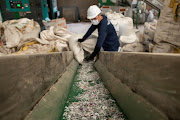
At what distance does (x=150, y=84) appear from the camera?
27.7 inches

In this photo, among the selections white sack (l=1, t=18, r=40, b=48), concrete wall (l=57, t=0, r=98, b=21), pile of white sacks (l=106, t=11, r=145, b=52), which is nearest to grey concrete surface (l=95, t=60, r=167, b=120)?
pile of white sacks (l=106, t=11, r=145, b=52)

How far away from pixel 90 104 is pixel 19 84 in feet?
2.36

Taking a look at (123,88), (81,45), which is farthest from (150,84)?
(81,45)

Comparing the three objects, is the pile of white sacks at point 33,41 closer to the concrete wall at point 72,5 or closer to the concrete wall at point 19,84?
the concrete wall at point 19,84

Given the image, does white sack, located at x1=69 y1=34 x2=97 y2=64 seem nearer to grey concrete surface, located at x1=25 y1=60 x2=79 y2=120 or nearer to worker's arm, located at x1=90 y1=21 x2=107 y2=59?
worker's arm, located at x1=90 y1=21 x2=107 y2=59

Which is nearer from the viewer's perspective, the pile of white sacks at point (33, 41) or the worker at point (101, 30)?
the worker at point (101, 30)

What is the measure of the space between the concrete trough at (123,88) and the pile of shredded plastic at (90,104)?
0.10m

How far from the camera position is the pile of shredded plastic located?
1.00 m

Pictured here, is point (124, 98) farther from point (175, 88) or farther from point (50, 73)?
point (50, 73)

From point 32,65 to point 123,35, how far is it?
9.79ft

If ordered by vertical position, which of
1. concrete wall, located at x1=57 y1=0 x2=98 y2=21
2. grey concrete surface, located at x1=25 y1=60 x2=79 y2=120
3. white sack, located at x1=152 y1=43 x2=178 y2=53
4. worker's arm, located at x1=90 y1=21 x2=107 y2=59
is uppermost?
concrete wall, located at x1=57 y1=0 x2=98 y2=21

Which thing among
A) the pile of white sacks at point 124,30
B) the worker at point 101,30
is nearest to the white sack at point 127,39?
the pile of white sacks at point 124,30

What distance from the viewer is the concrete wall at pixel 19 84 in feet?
1.65

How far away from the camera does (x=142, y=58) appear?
2.47 feet
